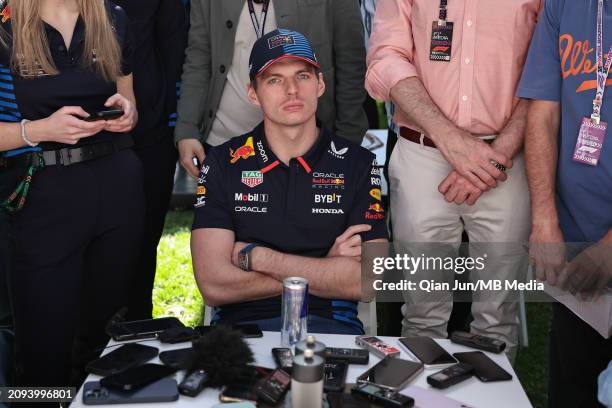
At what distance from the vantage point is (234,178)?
2844 mm

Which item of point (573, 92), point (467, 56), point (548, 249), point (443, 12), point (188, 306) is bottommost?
point (188, 306)

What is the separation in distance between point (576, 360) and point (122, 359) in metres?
1.56

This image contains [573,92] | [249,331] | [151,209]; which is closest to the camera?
[249,331]

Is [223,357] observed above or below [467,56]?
below

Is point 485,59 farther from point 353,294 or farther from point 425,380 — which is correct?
point 425,380

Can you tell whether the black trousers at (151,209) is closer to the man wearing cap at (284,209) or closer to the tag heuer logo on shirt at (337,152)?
the man wearing cap at (284,209)

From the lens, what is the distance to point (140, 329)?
2250 mm

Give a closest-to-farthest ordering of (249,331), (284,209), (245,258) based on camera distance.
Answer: (249,331) → (245,258) → (284,209)

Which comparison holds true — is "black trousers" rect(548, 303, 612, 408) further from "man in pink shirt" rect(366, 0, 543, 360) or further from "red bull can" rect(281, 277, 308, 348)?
"red bull can" rect(281, 277, 308, 348)

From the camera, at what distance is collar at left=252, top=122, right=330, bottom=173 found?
2.84m

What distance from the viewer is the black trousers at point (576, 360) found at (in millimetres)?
2570

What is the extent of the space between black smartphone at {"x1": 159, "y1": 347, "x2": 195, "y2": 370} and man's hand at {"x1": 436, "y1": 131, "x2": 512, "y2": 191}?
4.11ft

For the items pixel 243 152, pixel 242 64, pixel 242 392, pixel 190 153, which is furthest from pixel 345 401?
pixel 242 64

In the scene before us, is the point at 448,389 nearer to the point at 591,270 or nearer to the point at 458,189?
the point at 591,270
